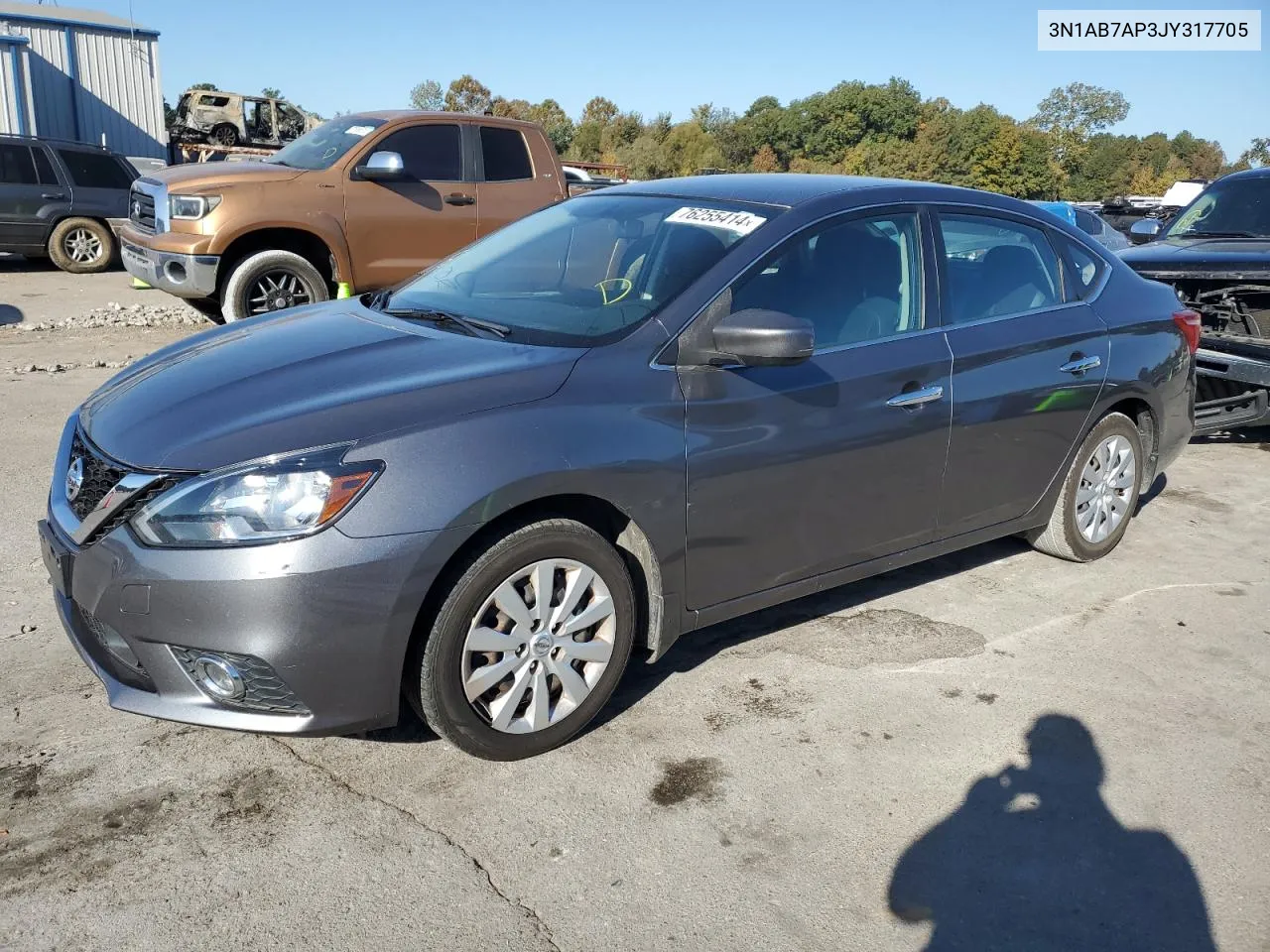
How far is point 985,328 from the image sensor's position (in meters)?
4.29

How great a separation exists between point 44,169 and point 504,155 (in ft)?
26.3

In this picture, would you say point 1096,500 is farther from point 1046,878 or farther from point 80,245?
point 80,245

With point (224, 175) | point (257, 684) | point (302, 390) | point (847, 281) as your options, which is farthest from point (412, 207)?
point (257, 684)

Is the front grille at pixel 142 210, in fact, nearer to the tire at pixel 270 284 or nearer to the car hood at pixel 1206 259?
the tire at pixel 270 284

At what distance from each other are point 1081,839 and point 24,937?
2664mm

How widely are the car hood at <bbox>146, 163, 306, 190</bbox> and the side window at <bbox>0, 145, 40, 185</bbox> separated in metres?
6.62

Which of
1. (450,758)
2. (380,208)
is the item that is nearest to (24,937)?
(450,758)

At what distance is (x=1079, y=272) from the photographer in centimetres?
485

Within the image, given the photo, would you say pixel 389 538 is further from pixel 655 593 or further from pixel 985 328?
pixel 985 328

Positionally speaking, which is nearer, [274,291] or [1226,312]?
[1226,312]

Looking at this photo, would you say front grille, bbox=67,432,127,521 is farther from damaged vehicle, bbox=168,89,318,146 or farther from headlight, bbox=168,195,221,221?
damaged vehicle, bbox=168,89,318,146

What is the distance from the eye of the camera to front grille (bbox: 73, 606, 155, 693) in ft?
9.64

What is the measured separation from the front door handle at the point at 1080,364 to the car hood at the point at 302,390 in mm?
2351

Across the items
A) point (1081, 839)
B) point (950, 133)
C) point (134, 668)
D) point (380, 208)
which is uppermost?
point (950, 133)
